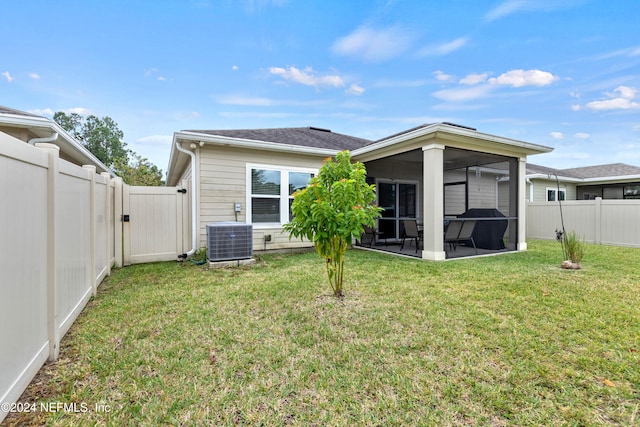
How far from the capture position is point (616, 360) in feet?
7.32

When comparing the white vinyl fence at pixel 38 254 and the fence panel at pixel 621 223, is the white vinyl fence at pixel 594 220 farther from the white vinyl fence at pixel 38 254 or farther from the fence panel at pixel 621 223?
the white vinyl fence at pixel 38 254

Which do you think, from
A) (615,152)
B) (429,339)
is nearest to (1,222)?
(429,339)

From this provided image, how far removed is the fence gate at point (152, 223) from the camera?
233 inches

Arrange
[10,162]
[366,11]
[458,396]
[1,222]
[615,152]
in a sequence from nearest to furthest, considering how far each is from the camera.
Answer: [1,222] → [10,162] → [458,396] → [366,11] → [615,152]

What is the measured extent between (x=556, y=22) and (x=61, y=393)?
36.3 ft

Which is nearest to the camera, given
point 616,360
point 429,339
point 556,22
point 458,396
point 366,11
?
point 458,396

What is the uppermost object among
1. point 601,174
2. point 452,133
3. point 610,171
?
point 610,171

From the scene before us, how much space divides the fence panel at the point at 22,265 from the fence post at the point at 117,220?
3.92 metres

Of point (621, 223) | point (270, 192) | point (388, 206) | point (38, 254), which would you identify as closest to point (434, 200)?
point (270, 192)

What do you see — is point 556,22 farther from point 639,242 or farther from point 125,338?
point 125,338

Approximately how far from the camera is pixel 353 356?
233cm

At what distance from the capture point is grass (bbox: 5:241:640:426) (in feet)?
5.58

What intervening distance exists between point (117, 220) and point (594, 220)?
13.3m

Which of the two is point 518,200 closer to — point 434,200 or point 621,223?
point 434,200
